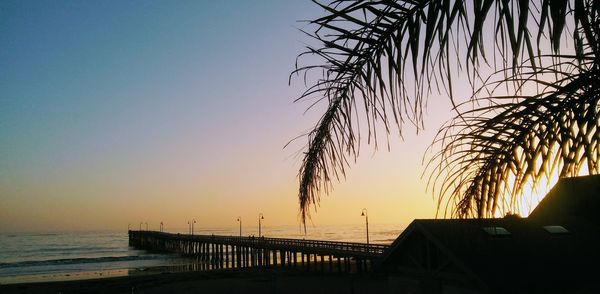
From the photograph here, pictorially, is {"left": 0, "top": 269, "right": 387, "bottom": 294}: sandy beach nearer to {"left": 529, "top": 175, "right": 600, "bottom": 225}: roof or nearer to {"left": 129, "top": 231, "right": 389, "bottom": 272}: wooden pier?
{"left": 129, "top": 231, "right": 389, "bottom": 272}: wooden pier

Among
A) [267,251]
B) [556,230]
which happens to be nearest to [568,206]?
[556,230]

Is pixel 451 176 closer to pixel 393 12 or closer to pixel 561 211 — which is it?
pixel 393 12

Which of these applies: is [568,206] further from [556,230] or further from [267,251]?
[267,251]

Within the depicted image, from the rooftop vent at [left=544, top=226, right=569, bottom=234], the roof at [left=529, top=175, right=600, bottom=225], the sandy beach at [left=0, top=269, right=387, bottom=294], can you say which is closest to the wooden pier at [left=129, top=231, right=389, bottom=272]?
the sandy beach at [left=0, top=269, right=387, bottom=294]

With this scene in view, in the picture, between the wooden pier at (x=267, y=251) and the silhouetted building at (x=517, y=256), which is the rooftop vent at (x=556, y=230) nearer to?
the silhouetted building at (x=517, y=256)

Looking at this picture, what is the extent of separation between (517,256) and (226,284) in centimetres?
2429

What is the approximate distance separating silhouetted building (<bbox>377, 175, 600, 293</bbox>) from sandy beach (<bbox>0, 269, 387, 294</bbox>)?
1209 cm

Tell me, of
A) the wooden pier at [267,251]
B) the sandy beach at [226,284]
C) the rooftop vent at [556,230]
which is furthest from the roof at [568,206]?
the wooden pier at [267,251]

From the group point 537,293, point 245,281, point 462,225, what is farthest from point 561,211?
point 245,281

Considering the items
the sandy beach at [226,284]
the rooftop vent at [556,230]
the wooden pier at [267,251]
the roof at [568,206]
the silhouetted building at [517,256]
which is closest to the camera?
the silhouetted building at [517,256]

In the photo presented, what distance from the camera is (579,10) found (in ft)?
4.18

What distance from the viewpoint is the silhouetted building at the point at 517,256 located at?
1057cm

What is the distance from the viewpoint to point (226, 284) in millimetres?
31609

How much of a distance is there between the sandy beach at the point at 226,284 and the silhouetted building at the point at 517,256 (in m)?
12.1
